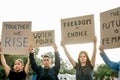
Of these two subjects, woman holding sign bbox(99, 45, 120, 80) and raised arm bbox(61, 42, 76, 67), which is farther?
raised arm bbox(61, 42, 76, 67)

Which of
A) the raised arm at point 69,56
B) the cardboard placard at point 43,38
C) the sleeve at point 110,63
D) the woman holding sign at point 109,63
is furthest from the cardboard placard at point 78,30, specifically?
the sleeve at point 110,63

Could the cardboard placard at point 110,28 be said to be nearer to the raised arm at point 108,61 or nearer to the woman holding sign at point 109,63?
the raised arm at point 108,61

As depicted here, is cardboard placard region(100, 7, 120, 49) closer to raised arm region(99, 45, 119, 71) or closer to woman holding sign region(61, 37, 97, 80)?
raised arm region(99, 45, 119, 71)

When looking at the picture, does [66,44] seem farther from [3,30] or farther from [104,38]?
[3,30]

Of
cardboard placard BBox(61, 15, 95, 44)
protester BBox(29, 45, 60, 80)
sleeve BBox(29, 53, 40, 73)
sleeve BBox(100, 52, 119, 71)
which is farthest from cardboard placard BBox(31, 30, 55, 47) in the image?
sleeve BBox(100, 52, 119, 71)

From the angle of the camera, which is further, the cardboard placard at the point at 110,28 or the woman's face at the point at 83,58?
the cardboard placard at the point at 110,28

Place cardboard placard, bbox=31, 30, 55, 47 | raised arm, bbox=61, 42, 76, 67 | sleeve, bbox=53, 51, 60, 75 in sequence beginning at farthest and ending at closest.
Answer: cardboard placard, bbox=31, 30, 55, 47
sleeve, bbox=53, 51, 60, 75
raised arm, bbox=61, 42, 76, 67

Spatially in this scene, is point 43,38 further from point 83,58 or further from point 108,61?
point 108,61

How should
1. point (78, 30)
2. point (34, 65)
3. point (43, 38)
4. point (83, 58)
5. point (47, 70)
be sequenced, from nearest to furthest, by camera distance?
point (83, 58)
point (47, 70)
point (34, 65)
point (78, 30)
point (43, 38)

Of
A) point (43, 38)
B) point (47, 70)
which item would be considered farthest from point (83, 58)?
point (43, 38)

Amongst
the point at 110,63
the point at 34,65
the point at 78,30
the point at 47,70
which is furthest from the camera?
the point at 78,30

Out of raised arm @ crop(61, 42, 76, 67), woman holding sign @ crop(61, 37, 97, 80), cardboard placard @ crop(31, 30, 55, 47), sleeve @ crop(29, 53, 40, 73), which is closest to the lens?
woman holding sign @ crop(61, 37, 97, 80)

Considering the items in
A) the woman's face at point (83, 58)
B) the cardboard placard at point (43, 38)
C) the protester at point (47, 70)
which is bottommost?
the protester at point (47, 70)

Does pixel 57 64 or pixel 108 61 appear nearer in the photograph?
pixel 108 61
